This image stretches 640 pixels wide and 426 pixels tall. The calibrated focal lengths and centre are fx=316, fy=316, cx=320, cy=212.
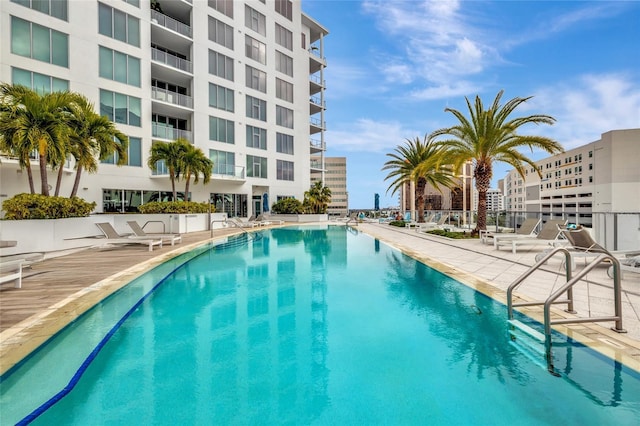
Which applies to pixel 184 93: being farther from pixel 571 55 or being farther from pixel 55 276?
pixel 571 55

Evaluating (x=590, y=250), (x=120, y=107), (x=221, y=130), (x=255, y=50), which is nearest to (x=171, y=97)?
(x=120, y=107)

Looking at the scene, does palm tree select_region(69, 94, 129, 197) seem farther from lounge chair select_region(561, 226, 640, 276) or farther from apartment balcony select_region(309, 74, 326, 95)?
apartment balcony select_region(309, 74, 326, 95)

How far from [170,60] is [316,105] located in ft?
59.3

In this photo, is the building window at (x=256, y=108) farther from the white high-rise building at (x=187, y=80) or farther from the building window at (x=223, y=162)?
the building window at (x=223, y=162)

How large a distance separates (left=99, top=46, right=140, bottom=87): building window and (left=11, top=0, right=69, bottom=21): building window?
7.96 ft

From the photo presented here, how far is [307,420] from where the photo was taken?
2.71m

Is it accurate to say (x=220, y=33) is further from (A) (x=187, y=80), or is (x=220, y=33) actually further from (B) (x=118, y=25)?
(B) (x=118, y=25)

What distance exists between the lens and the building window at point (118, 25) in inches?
832

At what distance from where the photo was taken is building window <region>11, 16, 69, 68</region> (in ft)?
57.9

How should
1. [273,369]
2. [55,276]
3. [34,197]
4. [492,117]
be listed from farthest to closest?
[492,117] < [34,197] < [55,276] < [273,369]

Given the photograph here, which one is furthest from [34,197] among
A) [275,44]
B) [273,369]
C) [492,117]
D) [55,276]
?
Answer: [275,44]

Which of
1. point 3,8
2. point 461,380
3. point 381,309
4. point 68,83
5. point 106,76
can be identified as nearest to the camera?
point 461,380

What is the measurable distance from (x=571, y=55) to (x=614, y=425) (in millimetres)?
39282

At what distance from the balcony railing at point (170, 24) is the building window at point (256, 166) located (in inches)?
449
